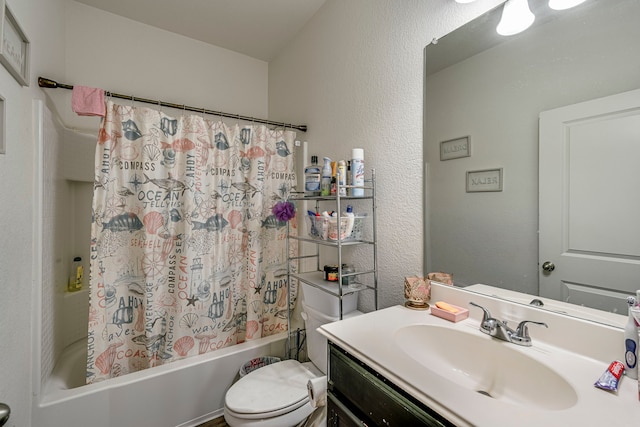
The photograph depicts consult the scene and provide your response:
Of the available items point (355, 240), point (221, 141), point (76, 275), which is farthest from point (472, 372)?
point (76, 275)

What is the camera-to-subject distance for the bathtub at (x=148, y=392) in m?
1.31

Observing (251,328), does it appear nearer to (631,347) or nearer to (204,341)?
(204,341)

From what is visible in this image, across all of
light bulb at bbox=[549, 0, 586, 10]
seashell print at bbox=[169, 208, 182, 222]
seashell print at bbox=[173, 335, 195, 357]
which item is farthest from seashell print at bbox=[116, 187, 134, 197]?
light bulb at bbox=[549, 0, 586, 10]

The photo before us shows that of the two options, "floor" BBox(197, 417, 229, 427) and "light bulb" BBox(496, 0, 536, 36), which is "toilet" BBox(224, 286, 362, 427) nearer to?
"floor" BBox(197, 417, 229, 427)

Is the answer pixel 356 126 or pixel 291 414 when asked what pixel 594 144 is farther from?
pixel 291 414

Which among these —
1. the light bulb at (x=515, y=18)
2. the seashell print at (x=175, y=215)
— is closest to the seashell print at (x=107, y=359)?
the seashell print at (x=175, y=215)

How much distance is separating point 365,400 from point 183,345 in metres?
1.36

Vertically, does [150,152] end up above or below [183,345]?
above

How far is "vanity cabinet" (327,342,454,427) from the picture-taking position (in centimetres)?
61

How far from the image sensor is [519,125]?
0.92 m

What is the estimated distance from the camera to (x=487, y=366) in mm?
819

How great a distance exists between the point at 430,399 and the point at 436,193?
0.78m

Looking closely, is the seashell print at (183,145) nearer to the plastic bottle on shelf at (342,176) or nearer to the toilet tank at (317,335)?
the plastic bottle on shelf at (342,176)

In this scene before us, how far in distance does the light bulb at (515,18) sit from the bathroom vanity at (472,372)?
905 mm
